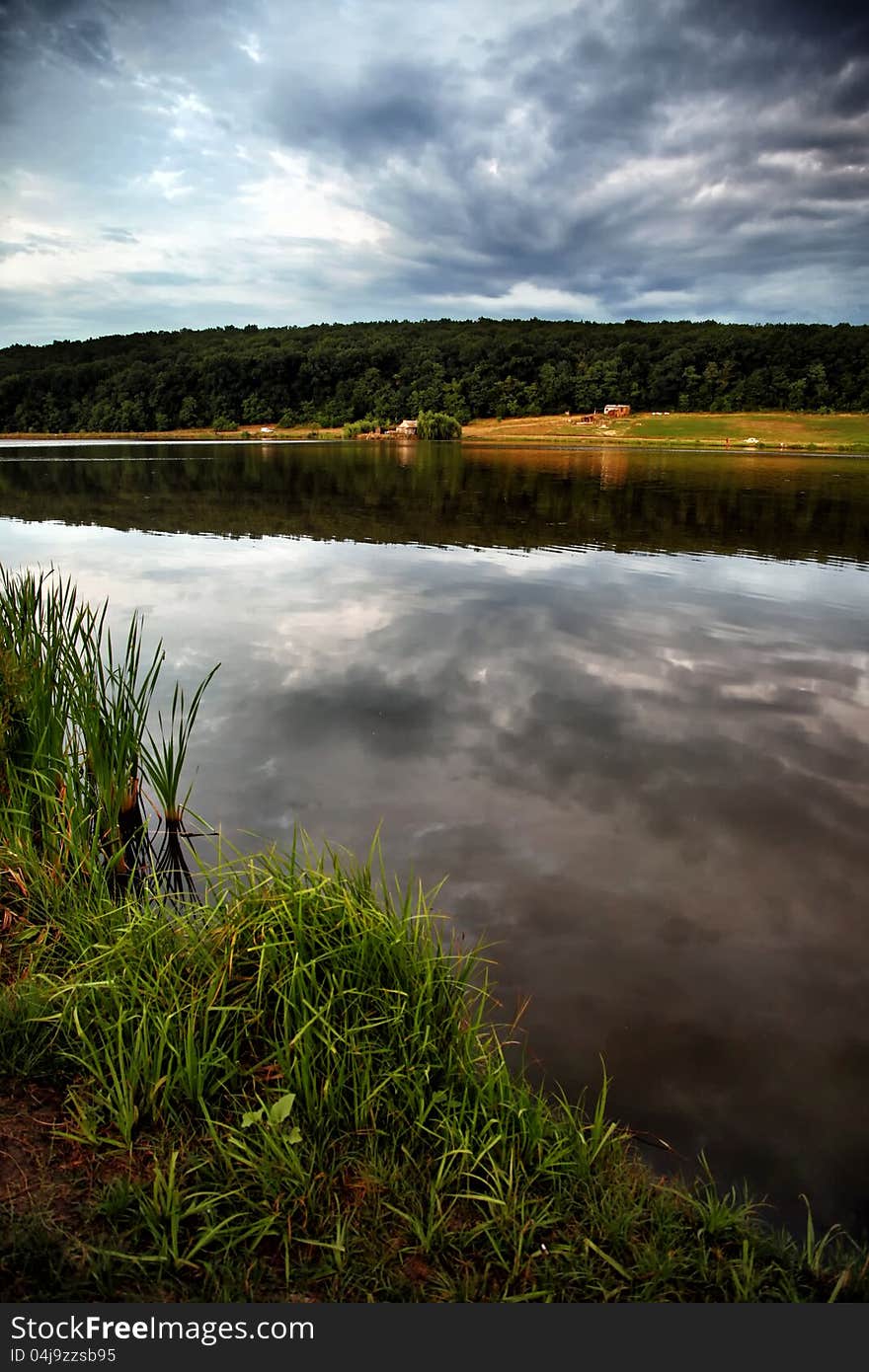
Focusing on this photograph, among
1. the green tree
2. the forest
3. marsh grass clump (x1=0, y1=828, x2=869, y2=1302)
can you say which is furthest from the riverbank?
marsh grass clump (x1=0, y1=828, x2=869, y2=1302)

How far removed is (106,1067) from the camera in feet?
11.8

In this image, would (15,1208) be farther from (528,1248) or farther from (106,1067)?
(528,1248)

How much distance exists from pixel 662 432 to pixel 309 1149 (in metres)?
115

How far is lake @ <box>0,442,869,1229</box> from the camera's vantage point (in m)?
4.27

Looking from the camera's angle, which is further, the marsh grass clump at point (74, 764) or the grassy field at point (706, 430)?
the grassy field at point (706, 430)

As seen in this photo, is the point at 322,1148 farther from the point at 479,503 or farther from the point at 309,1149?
the point at 479,503

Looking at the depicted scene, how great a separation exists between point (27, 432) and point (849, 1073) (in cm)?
16674

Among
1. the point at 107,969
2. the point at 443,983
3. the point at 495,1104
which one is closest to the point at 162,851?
the point at 107,969

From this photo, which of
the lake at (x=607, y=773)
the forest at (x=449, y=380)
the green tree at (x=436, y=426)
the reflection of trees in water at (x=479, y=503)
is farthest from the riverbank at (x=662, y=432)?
the lake at (x=607, y=773)

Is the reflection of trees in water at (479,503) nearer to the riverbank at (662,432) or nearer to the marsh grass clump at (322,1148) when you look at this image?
the marsh grass clump at (322,1148)

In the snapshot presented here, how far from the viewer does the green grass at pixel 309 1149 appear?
2.72 metres

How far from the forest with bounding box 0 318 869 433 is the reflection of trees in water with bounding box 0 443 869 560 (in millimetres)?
91179

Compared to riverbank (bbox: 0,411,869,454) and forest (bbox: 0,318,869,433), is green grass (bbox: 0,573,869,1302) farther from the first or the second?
forest (bbox: 0,318,869,433)

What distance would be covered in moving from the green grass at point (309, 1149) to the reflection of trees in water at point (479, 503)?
64.0 ft
